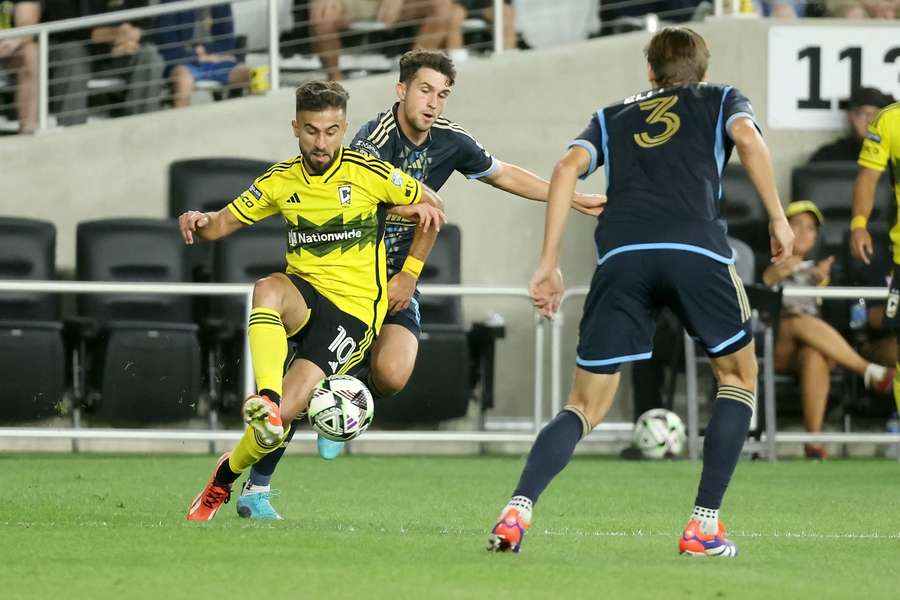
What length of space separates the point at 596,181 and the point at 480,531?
7.84 meters

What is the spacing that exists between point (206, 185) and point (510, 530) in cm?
808

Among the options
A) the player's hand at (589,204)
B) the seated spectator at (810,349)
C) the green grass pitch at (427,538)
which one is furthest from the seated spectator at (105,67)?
the player's hand at (589,204)

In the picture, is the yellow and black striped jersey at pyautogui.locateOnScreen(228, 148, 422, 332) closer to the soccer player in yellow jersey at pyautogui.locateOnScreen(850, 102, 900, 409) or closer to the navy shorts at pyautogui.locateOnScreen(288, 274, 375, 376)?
the navy shorts at pyautogui.locateOnScreen(288, 274, 375, 376)

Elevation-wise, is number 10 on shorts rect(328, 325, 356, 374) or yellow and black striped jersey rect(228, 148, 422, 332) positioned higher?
yellow and black striped jersey rect(228, 148, 422, 332)

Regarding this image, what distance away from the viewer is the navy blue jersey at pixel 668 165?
624cm

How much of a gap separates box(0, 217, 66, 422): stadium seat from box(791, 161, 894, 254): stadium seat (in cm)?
598

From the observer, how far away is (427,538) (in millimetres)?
6742

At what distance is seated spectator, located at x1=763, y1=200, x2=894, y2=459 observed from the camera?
1316cm

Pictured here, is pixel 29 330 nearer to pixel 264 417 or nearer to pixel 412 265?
pixel 412 265

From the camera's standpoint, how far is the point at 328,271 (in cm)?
749

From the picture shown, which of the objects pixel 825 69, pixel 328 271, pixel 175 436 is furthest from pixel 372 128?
pixel 825 69

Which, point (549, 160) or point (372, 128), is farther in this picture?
point (549, 160)

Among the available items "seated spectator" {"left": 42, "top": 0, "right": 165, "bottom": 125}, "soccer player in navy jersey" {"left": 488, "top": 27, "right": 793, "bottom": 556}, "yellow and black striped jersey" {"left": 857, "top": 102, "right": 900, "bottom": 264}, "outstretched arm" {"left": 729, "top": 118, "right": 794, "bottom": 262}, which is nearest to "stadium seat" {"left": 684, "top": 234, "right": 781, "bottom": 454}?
"yellow and black striped jersey" {"left": 857, "top": 102, "right": 900, "bottom": 264}

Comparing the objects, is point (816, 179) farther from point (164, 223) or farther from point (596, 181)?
point (164, 223)
